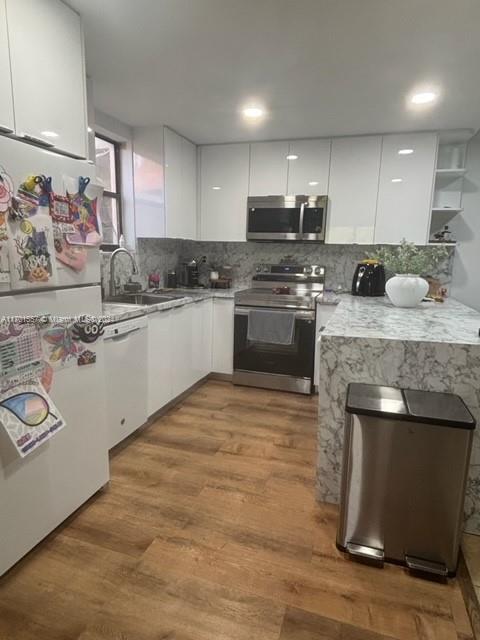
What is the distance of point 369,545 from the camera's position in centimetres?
165

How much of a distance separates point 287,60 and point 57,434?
2.23 meters

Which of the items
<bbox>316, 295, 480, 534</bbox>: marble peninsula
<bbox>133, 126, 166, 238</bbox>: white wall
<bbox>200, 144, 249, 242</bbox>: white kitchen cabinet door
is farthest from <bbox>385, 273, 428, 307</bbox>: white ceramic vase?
<bbox>133, 126, 166, 238</bbox>: white wall

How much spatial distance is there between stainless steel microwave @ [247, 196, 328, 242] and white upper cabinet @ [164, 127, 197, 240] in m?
A: 0.59

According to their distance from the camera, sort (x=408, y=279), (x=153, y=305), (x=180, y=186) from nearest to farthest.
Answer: (x=408, y=279), (x=153, y=305), (x=180, y=186)

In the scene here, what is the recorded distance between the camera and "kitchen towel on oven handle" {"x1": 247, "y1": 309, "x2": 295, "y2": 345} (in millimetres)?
3400

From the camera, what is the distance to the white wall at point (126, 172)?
314 cm

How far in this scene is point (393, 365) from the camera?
1827 mm

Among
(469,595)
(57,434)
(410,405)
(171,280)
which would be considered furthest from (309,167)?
(469,595)

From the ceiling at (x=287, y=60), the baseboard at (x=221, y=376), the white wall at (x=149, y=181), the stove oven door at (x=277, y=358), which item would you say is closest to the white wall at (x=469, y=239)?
the ceiling at (x=287, y=60)

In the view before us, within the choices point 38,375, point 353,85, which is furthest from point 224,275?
point 38,375

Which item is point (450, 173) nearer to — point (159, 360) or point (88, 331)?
point (159, 360)

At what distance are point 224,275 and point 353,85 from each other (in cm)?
230

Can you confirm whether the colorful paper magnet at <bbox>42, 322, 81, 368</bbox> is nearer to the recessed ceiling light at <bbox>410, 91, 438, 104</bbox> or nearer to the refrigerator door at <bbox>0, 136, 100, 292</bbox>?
the refrigerator door at <bbox>0, 136, 100, 292</bbox>

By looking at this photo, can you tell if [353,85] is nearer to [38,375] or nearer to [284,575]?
[38,375]
